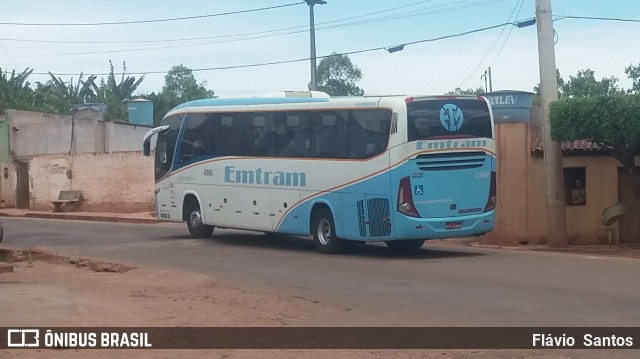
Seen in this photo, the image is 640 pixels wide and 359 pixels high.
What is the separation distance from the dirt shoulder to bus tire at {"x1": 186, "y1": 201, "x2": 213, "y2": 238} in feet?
22.6

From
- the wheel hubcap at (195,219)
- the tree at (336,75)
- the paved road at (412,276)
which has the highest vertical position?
the tree at (336,75)

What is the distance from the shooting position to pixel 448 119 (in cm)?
1788

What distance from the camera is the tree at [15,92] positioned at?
4797cm

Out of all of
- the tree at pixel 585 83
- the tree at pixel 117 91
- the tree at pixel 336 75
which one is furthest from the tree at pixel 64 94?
the tree at pixel 585 83

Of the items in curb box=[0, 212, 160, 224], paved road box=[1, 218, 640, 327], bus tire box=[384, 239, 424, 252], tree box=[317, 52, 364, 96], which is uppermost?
tree box=[317, 52, 364, 96]

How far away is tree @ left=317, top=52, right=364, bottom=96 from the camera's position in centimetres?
4581

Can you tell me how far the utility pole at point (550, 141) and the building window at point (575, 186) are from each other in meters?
1.71

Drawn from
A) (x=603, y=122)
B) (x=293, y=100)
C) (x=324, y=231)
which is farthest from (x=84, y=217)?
(x=603, y=122)

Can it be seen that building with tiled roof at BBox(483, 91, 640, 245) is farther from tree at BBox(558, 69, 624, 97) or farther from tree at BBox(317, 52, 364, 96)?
tree at BBox(558, 69, 624, 97)

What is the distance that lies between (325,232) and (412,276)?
14.9 feet

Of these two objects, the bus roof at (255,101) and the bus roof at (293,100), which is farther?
the bus roof at (255,101)

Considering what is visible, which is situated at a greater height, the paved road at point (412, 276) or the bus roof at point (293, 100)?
the bus roof at point (293, 100)

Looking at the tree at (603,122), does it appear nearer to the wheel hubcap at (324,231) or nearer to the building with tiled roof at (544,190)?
the building with tiled roof at (544,190)

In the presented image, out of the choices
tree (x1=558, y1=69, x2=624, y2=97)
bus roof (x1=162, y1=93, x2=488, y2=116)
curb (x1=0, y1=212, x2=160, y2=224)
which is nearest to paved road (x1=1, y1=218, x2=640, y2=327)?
bus roof (x1=162, y1=93, x2=488, y2=116)
